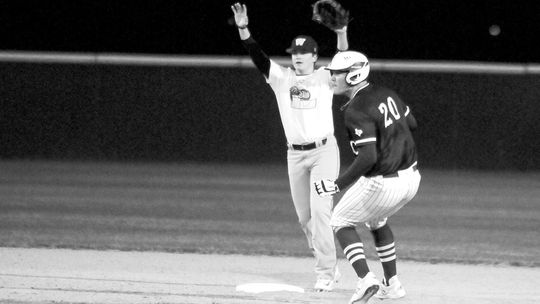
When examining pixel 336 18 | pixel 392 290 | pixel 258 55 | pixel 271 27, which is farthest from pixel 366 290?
pixel 271 27

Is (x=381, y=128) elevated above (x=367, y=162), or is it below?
above

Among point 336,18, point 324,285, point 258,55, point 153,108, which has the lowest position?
point 153,108

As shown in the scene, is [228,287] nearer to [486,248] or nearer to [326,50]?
[486,248]

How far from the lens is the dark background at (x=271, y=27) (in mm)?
17859

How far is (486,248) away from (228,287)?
341 cm

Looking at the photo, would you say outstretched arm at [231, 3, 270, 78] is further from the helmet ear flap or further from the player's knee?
the player's knee

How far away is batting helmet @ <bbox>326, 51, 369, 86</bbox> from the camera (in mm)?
6402

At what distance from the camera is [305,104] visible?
7055mm

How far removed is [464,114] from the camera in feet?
50.8

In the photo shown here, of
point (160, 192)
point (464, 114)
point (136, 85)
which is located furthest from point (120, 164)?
point (464, 114)

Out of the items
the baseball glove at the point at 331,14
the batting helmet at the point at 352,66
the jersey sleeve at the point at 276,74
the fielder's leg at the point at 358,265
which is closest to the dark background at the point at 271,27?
the baseball glove at the point at 331,14

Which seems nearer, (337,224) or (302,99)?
(337,224)

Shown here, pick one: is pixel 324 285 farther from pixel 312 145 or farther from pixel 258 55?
pixel 258 55

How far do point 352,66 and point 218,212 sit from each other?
547 centimetres
